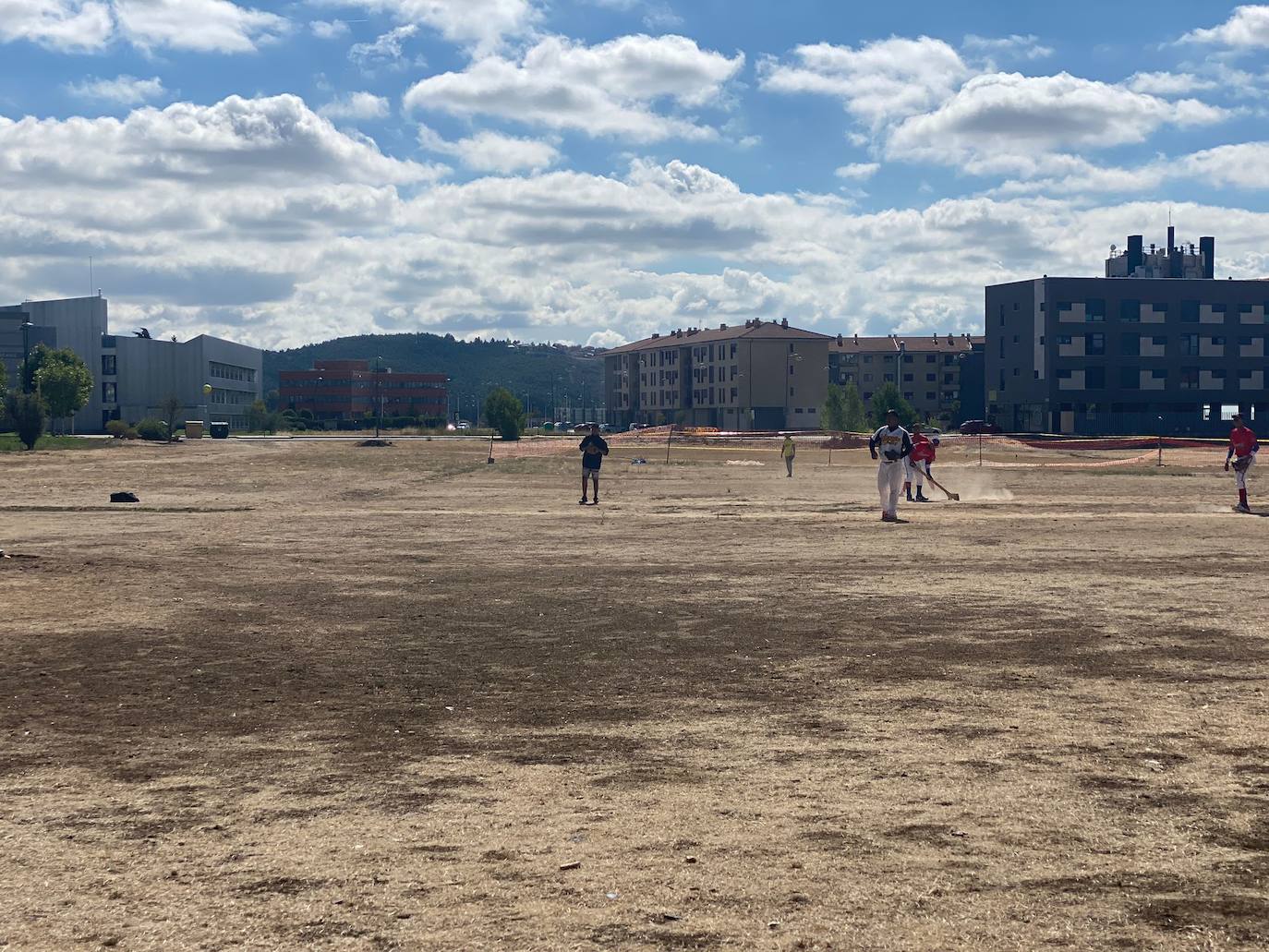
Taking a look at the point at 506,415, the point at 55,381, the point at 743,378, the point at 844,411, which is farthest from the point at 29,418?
the point at 743,378

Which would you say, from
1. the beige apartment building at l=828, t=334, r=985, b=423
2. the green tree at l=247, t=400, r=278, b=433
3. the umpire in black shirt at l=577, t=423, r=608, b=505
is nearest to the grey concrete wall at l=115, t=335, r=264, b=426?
the green tree at l=247, t=400, r=278, b=433

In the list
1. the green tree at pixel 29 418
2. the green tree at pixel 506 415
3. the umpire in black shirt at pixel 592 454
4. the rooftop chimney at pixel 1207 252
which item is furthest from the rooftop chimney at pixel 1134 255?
the umpire in black shirt at pixel 592 454

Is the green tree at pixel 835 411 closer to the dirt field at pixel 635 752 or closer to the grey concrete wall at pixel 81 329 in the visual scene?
the grey concrete wall at pixel 81 329

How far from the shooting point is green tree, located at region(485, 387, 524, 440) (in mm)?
84750

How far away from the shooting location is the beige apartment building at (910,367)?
16612 centimetres

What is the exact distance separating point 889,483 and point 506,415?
62685mm

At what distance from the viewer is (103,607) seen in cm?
1258

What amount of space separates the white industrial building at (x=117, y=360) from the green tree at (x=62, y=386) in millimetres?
14963

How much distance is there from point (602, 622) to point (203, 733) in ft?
15.5

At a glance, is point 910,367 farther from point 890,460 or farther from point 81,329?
point 890,460

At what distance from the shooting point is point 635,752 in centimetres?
717

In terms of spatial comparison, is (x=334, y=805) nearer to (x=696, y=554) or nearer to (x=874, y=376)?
(x=696, y=554)

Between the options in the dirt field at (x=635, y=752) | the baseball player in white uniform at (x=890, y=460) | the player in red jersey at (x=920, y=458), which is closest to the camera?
the dirt field at (x=635, y=752)

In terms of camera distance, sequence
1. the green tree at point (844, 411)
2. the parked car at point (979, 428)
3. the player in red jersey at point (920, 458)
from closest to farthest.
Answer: the player in red jersey at point (920, 458), the parked car at point (979, 428), the green tree at point (844, 411)
